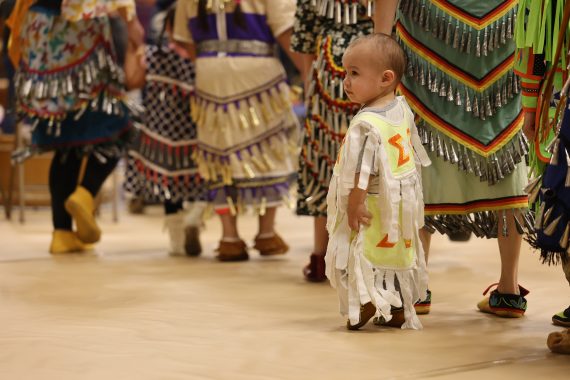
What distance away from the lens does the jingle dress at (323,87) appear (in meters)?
3.05

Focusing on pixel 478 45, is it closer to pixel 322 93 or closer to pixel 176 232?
pixel 322 93

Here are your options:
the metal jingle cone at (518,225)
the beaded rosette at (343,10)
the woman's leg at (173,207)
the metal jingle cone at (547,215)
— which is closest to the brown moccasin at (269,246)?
the woman's leg at (173,207)

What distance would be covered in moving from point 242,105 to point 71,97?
0.78 m

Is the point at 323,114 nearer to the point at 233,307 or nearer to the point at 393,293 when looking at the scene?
the point at 233,307

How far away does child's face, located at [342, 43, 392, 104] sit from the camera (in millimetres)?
2312

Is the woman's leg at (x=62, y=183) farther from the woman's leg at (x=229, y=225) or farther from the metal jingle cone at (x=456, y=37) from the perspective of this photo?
the metal jingle cone at (x=456, y=37)

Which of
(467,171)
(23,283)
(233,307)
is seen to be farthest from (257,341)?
(23,283)

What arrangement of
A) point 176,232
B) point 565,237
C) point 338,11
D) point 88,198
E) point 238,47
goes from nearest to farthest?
point 565,237 < point 338,11 < point 238,47 < point 88,198 < point 176,232

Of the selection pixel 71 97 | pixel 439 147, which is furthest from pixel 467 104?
pixel 71 97

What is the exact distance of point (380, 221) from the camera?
2.27m

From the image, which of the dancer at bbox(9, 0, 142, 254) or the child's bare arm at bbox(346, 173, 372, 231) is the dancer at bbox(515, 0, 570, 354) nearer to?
the child's bare arm at bbox(346, 173, 372, 231)

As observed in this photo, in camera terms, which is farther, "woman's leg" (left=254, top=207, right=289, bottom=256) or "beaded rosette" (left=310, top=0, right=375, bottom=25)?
"woman's leg" (left=254, top=207, right=289, bottom=256)

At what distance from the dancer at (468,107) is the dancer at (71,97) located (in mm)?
1803

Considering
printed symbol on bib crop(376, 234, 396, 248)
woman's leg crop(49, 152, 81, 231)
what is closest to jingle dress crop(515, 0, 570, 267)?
printed symbol on bib crop(376, 234, 396, 248)
